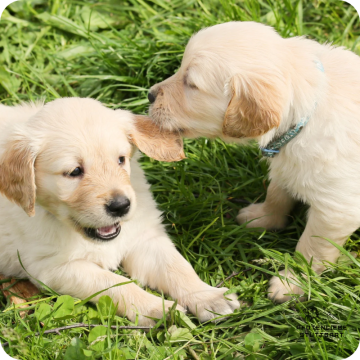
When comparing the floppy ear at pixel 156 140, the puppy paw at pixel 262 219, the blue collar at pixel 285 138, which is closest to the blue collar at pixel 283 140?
the blue collar at pixel 285 138

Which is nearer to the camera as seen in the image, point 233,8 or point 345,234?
point 345,234

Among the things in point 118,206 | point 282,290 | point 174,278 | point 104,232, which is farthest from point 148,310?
point 282,290

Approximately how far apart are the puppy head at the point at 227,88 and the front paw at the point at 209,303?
3.30ft

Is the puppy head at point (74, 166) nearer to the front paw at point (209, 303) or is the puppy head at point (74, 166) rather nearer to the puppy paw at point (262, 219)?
the front paw at point (209, 303)

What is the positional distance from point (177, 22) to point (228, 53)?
2156 mm

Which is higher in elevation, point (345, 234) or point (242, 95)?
point (242, 95)

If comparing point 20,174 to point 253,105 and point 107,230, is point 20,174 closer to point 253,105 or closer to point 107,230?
point 107,230

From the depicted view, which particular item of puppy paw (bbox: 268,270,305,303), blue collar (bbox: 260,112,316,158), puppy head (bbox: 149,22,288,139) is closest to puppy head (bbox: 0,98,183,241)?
puppy head (bbox: 149,22,288,139)

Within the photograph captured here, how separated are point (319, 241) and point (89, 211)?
1.47 m

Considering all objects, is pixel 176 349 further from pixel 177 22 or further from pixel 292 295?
pixel 177 22

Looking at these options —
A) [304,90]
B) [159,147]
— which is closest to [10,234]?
[159,147]

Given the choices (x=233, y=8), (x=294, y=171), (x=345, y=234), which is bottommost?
(x=345, y=234)

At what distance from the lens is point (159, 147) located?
3205 mm

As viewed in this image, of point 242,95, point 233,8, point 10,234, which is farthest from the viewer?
point 233,8
